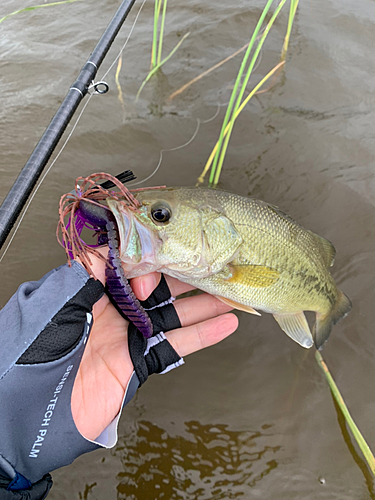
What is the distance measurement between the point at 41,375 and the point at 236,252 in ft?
4.19

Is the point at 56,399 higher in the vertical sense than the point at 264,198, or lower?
lower

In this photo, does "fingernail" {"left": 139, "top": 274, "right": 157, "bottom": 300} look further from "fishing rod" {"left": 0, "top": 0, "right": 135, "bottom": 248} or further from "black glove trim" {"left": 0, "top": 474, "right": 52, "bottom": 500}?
"black glove trim" {"left": 0, "top": 474, "right": 52, "bottom": 500}

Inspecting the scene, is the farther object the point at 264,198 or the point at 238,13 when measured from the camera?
the point at 238,13

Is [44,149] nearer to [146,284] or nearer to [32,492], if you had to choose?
[146,284]

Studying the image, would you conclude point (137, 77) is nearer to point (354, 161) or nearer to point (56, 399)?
point (354, 161)

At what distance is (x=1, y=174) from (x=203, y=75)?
261cm

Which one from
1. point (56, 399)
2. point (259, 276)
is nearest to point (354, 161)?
point (259, 276)

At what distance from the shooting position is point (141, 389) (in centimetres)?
233

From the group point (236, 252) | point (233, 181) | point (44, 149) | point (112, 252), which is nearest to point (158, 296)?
point (236, 252)

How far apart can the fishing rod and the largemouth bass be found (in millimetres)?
481

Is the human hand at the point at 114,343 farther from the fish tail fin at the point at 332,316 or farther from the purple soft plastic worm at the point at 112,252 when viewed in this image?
the fish tail fin at the point at 332,316

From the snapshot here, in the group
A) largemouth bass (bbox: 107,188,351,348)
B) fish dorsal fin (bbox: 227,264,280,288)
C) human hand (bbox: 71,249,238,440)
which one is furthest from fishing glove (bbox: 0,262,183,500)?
fish dorsal fin (bbox: 227,264,280,288)

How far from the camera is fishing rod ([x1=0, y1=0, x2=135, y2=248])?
164 cm

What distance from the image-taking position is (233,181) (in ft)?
10.5
